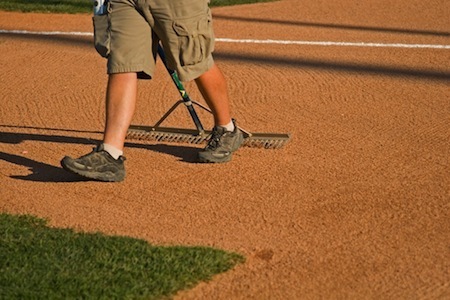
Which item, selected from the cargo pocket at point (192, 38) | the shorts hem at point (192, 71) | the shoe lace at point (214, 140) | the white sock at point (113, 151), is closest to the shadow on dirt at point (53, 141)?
the shoe lace at point (214, 140)

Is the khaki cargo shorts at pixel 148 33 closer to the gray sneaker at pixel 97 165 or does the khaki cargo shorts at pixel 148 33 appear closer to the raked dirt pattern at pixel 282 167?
the gray sneaker at pixel 97 165

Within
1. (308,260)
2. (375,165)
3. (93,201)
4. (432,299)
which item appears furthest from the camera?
(375,165)

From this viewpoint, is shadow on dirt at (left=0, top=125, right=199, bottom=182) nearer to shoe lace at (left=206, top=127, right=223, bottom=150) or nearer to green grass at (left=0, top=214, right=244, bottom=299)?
shoe lace at (left=206, top=127, right=223, bottom=150)

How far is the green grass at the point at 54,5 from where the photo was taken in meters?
11.7

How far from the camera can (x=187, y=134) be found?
705 cm

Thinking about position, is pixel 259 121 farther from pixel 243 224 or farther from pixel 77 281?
pixel 77 281

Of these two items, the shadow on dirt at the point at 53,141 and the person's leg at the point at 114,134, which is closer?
the person's leg at the point at 114,134

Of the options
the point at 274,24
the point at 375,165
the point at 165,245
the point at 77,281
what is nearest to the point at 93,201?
the point at 165,245

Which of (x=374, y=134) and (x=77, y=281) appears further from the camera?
(x=374, y=134)

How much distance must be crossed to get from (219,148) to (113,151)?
720 mm

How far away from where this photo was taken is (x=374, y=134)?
7.18 meters

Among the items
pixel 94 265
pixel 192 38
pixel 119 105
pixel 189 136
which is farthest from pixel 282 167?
pixel 94 265

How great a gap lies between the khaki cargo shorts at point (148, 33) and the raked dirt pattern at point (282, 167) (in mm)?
659

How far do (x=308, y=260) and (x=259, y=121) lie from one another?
2.50 m
